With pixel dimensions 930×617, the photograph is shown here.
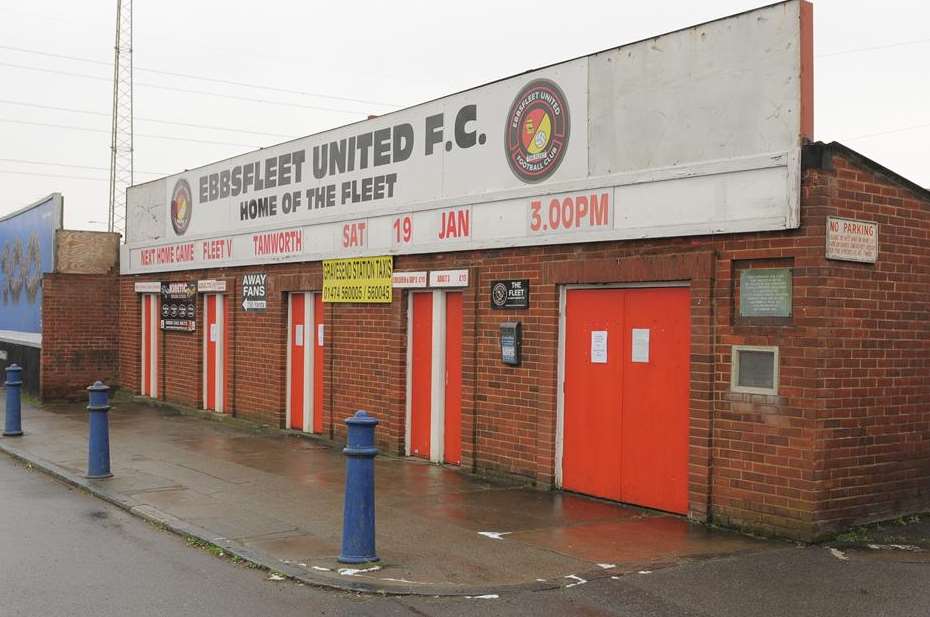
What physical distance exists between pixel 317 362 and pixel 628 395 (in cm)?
698

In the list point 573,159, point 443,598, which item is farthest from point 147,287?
point 443,598

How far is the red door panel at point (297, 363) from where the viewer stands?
53.4 ft

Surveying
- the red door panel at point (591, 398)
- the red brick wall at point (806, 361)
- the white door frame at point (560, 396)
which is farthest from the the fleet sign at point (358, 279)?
the red door panel at point (591, 398)

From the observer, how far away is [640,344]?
1014 centimetres

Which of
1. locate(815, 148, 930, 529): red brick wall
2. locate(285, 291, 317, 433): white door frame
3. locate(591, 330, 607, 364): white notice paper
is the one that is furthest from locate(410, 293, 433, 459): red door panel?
locate(815, 148, 930, 529): red brick wall

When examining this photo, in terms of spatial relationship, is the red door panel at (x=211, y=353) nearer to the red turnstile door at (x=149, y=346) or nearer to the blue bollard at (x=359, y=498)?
the red turnstile door at (x=149, y=346)

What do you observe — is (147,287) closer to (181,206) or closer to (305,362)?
(181,206)

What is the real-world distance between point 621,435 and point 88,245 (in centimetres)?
1606

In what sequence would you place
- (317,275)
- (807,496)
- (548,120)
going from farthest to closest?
(317,275)
(548,120)
(807,496)

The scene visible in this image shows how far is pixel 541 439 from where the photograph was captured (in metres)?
11.2

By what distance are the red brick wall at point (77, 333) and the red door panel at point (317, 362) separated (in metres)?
8.42

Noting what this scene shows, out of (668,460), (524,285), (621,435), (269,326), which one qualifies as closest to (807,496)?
(668,460)

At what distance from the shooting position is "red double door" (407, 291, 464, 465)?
12.9m

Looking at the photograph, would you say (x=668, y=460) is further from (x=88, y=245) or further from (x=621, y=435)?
(x=88, y=245)
